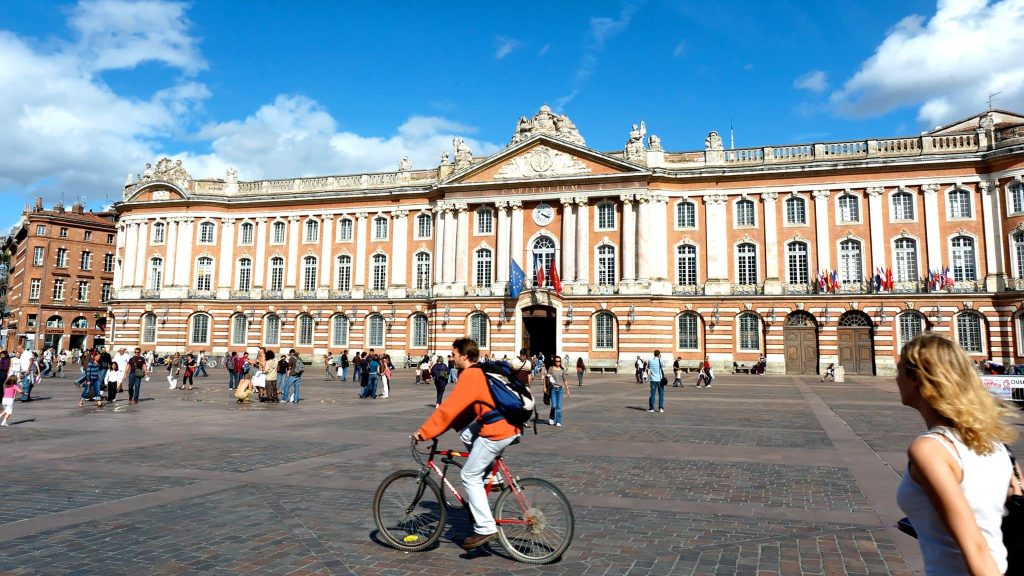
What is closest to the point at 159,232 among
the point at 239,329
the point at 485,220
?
the point at 239,329

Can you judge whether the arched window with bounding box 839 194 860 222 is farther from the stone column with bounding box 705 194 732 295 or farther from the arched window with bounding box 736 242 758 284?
the stone column with bounding box 705 194 732 295

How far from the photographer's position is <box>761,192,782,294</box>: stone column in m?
43.0

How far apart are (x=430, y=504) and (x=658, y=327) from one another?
3818 centimetres

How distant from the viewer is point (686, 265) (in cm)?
4494

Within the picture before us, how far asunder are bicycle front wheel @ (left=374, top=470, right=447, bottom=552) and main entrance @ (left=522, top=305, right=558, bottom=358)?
38243 millimetres

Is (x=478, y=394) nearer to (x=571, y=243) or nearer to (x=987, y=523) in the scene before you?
(x=987, y=523)

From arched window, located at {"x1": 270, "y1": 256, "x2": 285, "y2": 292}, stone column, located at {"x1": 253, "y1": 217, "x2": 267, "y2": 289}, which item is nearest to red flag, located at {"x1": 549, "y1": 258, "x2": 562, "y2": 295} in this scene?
arched window, located at {"x1": 270, "y1": 256, "x2": 285, "y2": 292}

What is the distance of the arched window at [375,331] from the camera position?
50.8 metres

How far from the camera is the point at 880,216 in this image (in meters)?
42.0

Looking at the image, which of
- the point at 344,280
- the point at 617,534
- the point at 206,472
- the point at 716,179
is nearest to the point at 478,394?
the point at 617,534

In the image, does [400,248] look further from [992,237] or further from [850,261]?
[992,237]

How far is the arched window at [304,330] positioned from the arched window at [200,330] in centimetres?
754

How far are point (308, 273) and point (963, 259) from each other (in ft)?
149

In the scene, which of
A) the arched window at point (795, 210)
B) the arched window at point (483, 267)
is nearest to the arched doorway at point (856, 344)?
the arched window at point (795, 210)
